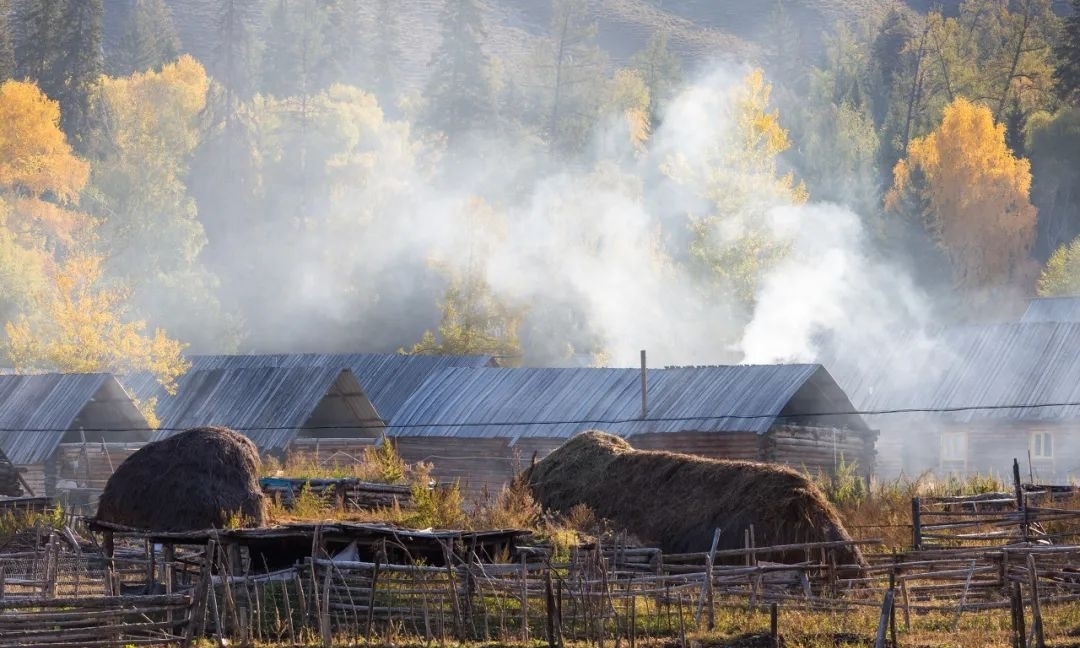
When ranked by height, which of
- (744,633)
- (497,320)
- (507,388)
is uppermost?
(497,320)

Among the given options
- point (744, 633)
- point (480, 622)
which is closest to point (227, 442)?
point (480, 622)

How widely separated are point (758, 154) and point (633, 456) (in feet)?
139

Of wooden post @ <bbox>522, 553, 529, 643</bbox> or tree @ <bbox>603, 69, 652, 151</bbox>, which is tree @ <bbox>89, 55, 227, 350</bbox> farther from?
wooden post @ <bbox>522, 553, 529, 643</bbox>

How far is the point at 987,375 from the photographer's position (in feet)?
163

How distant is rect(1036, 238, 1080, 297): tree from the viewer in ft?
269

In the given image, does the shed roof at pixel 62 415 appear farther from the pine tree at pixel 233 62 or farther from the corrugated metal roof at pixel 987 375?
the pine tree at pixel 233 62

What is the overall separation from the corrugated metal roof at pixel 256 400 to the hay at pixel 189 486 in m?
18.3

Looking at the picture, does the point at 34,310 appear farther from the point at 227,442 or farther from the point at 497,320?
the point at 227,442

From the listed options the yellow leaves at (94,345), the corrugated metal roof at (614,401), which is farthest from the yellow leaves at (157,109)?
the corrugated metal roof at (614,401)

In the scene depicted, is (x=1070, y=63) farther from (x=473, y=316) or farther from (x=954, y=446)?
(x=954, y=446)

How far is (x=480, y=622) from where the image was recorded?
23578mm

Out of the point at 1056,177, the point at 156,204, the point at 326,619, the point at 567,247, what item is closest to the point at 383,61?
the point at 156,204

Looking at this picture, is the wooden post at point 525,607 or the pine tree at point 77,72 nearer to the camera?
the wooden post at point 525,607

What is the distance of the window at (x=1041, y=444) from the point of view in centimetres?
4822
